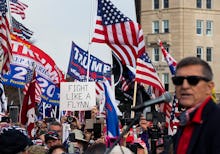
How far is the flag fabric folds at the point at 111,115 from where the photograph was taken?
38.3ft

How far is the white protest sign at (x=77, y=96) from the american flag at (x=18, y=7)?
5.41m

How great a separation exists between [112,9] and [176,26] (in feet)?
217

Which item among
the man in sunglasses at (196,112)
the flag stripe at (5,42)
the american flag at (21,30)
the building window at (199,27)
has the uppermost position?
the building window at (199,27)

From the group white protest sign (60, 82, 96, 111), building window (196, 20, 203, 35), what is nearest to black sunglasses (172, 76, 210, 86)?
white protest sign (60, 82, 96, 111)

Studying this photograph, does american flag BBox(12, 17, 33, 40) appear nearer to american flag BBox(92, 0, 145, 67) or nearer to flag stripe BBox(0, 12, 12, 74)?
american flag BBox(92, 0, 145, 67)

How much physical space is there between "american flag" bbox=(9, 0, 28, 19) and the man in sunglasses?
731 inches

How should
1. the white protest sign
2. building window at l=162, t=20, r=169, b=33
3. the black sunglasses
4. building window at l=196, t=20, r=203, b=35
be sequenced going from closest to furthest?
the black sunglasses → the white protest sign → building window at l=196, t=20, r=203, b=35 → building window at l=162, t=20, r=169, b=33

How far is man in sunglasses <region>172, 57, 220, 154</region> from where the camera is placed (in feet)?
14.5

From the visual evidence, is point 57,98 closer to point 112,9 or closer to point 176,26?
point 112,9

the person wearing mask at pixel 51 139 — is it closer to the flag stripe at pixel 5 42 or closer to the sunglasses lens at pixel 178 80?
the flag stripe at pixel 5 42

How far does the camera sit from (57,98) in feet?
72.7

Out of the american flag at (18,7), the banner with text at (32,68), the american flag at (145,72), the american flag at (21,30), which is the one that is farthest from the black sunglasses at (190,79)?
the american flag at (21,30)

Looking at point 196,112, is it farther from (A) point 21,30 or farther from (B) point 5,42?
(A) point 21,30

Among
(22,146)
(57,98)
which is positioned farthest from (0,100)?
(22,146)
